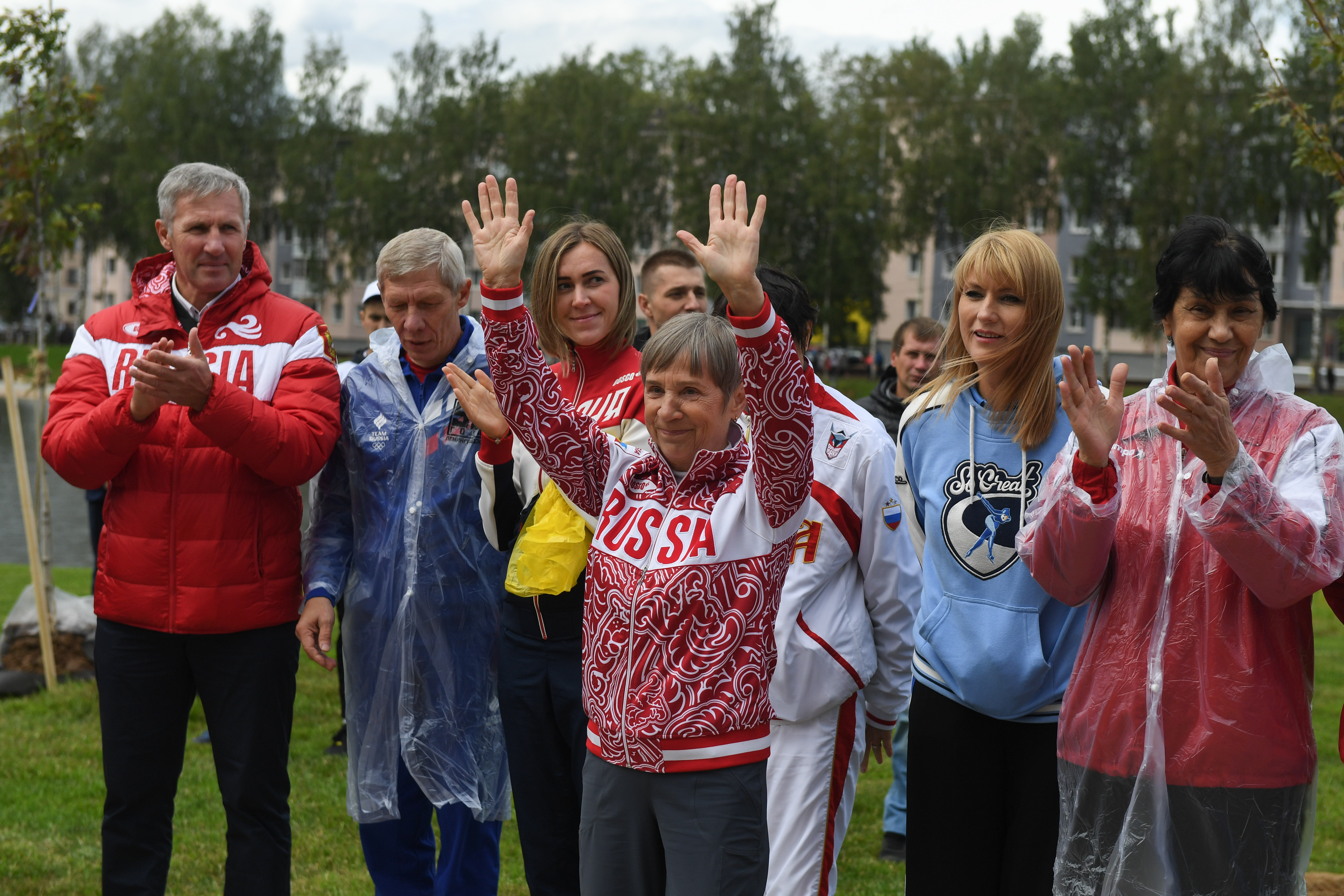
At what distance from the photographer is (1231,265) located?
246 centimetres

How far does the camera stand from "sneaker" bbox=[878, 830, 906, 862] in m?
4.77

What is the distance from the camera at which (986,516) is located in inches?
112

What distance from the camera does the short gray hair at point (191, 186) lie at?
3.46m

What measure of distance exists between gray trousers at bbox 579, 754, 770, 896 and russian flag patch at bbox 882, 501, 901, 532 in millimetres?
920

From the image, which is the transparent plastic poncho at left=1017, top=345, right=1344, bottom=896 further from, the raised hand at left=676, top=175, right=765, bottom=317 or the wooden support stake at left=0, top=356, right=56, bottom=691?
the wooden support stake at left=0, top=356, right=56, bottom=691

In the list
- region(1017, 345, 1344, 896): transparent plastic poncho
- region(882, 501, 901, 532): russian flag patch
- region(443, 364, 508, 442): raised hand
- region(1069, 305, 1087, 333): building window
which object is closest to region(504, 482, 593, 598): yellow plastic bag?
region(443, 364, 508, 442): raised hand

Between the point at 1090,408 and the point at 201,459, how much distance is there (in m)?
2.35

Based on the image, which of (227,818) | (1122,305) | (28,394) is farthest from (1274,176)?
(227,818)

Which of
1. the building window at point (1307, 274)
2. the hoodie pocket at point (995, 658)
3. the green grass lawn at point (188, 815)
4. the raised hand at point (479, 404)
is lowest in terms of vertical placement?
the green grass lawn at point (188, 815)

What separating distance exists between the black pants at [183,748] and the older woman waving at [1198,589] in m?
2.14

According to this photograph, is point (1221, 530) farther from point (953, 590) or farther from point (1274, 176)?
point (1274, 176)

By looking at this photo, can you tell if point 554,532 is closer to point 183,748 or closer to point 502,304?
point 502,304

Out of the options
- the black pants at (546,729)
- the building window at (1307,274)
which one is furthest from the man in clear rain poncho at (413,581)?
the building window at (1307,274)

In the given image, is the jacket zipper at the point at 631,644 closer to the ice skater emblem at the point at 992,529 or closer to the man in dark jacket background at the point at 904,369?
the ice skater emblem at the point at 992,529
